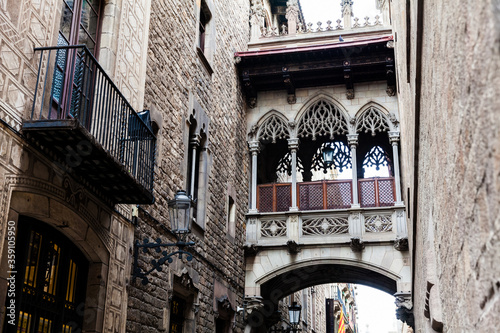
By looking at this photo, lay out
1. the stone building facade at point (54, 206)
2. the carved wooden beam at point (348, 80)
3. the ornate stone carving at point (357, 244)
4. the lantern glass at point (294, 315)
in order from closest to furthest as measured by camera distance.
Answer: the stone building facade at point (54, 206), the ornate stone carving at point (357, 244), the carved wooden beam at point (348, 80), the lantern glass at point (294, 315)

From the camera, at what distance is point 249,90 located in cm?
1509

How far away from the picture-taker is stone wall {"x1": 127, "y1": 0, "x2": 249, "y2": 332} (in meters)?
8.96

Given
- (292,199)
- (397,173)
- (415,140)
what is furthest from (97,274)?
(397,173)

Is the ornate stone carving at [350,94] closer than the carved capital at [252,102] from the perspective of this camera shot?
Yes

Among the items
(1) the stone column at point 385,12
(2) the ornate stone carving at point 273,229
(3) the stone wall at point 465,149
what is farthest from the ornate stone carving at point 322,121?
(3) the stone wall at point 465,149

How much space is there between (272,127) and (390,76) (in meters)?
3.17

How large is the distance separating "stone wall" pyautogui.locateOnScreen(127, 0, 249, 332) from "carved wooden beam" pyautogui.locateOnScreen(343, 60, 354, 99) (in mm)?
2671

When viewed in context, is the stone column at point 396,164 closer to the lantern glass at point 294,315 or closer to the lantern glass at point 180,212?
the lantern glass at point 294,315

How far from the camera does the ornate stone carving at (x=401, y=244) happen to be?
13.1 meters

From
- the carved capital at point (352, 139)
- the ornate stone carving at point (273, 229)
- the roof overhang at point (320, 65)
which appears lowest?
the ornate stone carving at point (273, 229)

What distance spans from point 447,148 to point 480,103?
100 centimetres

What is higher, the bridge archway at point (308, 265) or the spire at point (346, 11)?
→ the spire at point (346, 11)

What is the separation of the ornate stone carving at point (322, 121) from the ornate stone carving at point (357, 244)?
2.78 meters

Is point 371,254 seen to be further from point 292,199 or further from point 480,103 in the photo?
point 480,103
